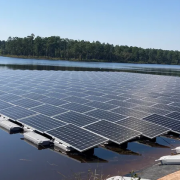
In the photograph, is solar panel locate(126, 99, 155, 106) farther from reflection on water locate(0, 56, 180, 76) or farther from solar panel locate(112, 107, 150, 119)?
reflection on water locate(0, 56, 180, 76)

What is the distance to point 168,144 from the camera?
14727 mm

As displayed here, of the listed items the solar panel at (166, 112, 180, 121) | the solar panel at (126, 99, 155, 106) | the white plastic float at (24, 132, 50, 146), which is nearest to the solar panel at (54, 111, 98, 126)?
the white plastic float at (24, 132, 50, 146)

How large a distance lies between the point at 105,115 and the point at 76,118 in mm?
2210

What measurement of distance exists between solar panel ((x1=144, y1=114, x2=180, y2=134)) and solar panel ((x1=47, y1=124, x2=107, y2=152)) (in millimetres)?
5269

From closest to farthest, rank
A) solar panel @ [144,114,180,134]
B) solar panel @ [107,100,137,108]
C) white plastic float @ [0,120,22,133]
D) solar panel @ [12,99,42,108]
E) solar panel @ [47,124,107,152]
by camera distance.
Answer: solar panel @ [47,124,107,152], white plastic float @ [0,120,22,133], solar panel @ [144,114,180,134], solar panel @ [12,99,42,108], solar panel @ [107,100,137,108]

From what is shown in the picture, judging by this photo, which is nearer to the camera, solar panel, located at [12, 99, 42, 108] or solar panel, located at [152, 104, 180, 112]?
solar panel, located at [12, 99, 42, 108]

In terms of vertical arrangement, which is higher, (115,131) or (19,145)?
(115,131)

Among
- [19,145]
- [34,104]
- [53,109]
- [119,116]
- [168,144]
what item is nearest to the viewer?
[19,145]

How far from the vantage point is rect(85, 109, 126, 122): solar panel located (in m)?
16.5

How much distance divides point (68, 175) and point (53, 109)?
8.28 meters

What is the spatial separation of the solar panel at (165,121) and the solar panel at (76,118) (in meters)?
4.10

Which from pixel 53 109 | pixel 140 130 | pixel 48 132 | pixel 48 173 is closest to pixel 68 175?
pixel 48 173

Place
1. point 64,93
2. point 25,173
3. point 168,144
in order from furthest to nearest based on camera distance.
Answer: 1. point 64,93
2. point 168,144
3. point 25,173

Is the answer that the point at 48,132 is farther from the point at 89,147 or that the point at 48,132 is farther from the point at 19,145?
the point at 89,147
